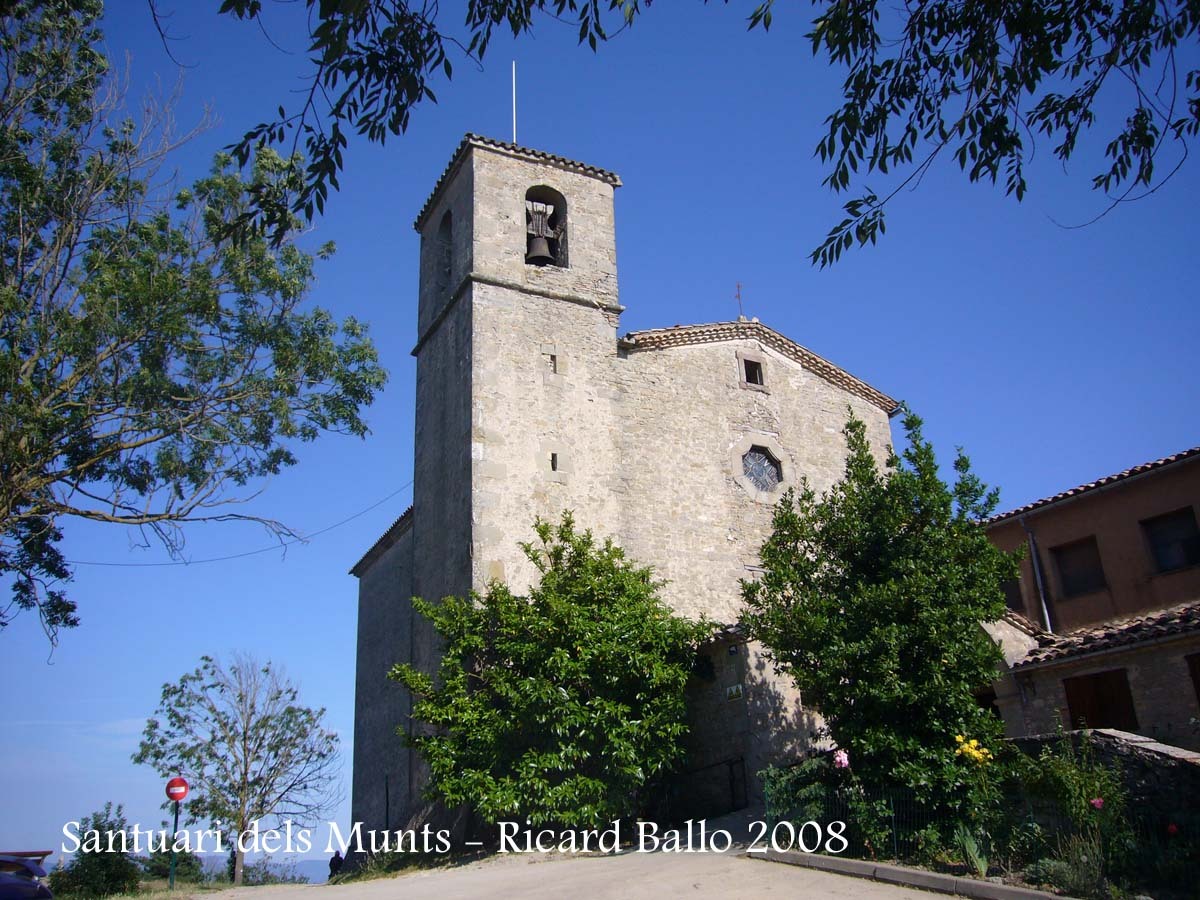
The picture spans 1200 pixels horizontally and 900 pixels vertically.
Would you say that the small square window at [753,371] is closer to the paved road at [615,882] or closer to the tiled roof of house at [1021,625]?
the tiled roof of house at [1021,625]

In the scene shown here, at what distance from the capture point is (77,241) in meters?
15.8

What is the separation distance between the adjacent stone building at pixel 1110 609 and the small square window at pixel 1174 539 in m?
0.02

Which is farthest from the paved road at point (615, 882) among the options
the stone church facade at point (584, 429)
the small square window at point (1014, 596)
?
the small square window at point (1014, 596)

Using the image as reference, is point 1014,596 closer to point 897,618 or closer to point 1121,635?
point 1121,635

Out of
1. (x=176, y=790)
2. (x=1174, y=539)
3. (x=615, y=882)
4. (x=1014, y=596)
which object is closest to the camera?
(x=615, y=882)

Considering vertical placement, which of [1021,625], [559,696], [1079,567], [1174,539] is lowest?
[559,696]

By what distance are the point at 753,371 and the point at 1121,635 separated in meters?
9.68

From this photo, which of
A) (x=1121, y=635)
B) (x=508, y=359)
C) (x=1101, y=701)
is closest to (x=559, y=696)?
(x=508, y=359)

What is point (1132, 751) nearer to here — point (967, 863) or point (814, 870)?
point (967, 863)

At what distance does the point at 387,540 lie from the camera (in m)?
24.2

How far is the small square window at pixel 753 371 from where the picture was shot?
2109 cm

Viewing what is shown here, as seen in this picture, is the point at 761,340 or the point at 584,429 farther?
the point at 761,340

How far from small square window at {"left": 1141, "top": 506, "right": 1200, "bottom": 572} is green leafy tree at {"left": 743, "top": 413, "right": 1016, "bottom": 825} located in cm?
579

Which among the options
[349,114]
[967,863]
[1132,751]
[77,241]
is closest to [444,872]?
[967,863]
